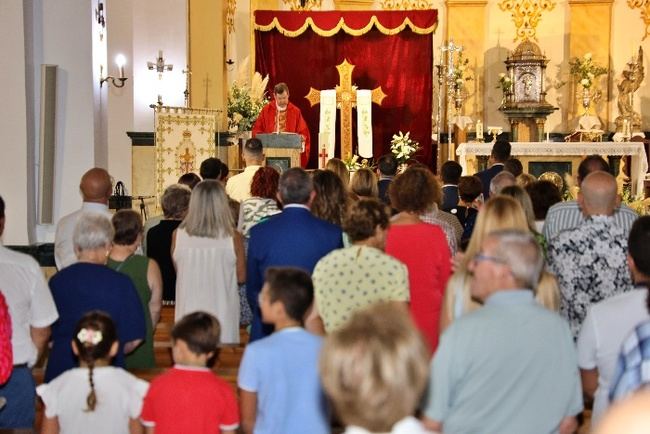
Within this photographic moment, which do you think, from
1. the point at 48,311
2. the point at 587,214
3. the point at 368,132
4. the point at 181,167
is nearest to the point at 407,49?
the point at 368,132

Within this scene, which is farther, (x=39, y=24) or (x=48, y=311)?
(x=39, y=24)

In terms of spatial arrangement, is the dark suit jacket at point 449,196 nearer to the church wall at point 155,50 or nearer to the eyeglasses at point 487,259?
the eyeglasses at point 487,259

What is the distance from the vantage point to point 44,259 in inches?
367

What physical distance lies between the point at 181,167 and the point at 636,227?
9.29 metres

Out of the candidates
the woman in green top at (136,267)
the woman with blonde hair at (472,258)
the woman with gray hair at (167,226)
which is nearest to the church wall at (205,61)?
the woman with gray hair at (167,226)

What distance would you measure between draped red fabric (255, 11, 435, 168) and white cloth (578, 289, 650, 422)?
14.7m

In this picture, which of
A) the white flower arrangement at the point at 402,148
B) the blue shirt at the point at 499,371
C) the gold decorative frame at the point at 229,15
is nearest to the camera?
the blue shirt at the point at 499,371

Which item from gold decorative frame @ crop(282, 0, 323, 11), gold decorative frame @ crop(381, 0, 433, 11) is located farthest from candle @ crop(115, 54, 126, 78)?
gold decorative frame @ crop(381, 0, 433, 11)

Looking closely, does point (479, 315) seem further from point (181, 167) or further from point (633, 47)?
point (633, 47)

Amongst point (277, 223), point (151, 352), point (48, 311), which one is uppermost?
point (277, 223)

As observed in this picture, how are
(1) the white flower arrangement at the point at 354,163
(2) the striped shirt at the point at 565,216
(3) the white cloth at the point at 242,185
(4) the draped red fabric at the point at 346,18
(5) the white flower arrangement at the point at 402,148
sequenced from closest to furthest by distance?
(2) the striped shirt at the point at 565,216 → (3) the white cloth at the point at 242,185 → (1) the white flower arrangement at the point at 354,163 → (5) the white flower arrangement at the point at 402,148 → (4) the draped red fabric at the point at 346,18

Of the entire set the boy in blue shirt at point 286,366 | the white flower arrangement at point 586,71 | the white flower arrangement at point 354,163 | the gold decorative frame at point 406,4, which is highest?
the gold decorative frame at point 406,4

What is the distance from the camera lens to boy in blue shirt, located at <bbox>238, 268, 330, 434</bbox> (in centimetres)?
396

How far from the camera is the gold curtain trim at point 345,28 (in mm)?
18562
